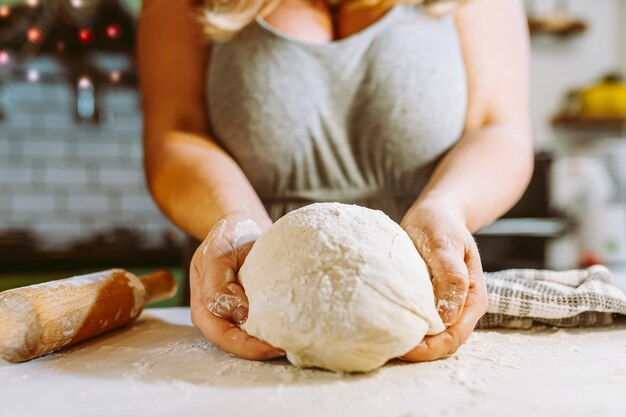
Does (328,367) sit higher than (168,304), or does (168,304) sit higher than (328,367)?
(328,367)

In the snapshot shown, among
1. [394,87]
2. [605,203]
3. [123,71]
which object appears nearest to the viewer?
[394,87]

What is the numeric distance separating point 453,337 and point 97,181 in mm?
2485

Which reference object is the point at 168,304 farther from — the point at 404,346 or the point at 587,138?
the point at 587,138

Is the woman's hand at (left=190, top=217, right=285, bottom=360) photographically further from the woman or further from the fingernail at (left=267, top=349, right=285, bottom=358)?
the woman

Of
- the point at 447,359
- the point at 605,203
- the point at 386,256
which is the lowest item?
the point at 605,203

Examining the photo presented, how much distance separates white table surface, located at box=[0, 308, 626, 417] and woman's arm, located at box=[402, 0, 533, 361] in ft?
0.24

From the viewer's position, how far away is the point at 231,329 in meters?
0.71

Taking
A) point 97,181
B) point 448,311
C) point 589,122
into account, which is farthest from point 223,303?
point 589,122

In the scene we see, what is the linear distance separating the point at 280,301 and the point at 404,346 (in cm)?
16

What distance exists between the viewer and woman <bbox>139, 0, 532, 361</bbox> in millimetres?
1049

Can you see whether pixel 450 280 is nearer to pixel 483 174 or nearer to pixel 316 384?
pixel 316 384

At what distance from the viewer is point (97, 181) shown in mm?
2807

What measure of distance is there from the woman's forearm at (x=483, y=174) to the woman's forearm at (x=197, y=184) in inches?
11.8

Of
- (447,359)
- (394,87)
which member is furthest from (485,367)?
(394,87)
